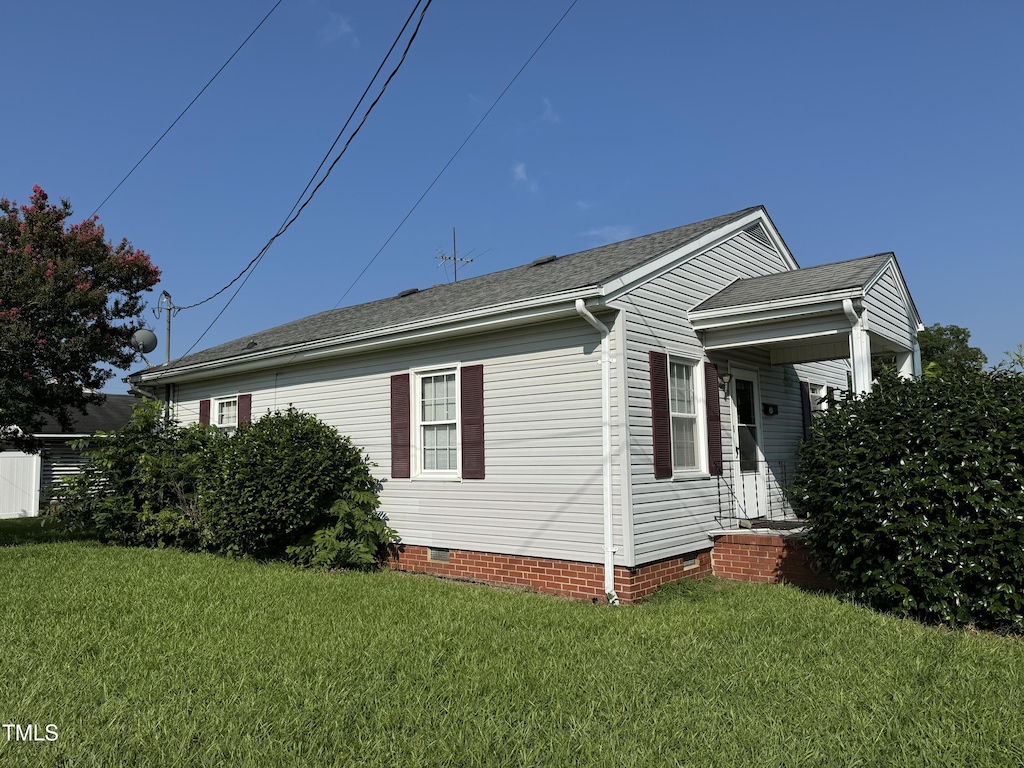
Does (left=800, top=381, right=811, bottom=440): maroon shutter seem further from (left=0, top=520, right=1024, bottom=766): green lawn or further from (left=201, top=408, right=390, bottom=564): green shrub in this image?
(left=201, top=408, right=390, bottom=564): green shrub

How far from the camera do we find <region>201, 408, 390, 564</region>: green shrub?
930 centimetres

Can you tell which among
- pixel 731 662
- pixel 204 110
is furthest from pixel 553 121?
pixel 731 662

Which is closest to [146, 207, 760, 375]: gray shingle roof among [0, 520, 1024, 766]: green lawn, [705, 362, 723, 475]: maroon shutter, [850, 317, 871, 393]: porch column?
[705, 362, 723, 475]: maroon shutter

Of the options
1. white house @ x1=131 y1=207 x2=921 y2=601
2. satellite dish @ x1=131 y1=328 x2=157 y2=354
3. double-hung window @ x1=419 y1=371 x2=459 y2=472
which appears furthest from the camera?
satellite dish @ x1=131 y1=328 x2=157 y2=354

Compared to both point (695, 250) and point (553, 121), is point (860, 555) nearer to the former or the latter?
point (695, 250)

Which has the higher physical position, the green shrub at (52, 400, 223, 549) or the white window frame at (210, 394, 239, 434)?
the white window frame at (210, 394, 239, 434)

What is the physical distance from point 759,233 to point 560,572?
20.5 feet

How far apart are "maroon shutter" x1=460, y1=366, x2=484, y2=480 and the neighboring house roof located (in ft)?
55.9

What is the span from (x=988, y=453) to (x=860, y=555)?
4.66 feet

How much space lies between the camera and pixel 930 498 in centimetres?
595

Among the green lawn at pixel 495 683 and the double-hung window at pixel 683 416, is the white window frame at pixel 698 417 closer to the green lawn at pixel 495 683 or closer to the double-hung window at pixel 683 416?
the double-hung window at pixel 683 416

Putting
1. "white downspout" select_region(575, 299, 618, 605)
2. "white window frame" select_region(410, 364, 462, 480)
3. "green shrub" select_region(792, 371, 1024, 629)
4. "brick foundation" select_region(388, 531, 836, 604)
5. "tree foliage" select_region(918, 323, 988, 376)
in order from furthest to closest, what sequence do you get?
"tree foliage" select_region(918, 323, 988, 376) < "white window frame" select_region(410, 364, 462, 480) < "brick foundation" select_region(388, 531, 836, 604) < "white downspout" select_region(575, 299, 618, 605) < "green shrub" select_region(792, 371, 1024, 629)

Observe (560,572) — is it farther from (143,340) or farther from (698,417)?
(143,340)

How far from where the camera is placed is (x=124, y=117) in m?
11.2
